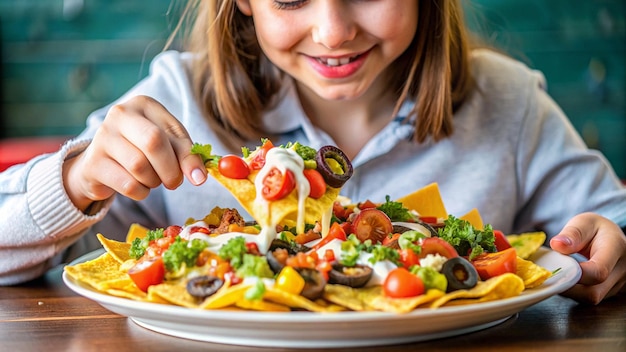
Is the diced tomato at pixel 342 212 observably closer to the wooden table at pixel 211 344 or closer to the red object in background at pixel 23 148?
the wooden table at pixel 211 344

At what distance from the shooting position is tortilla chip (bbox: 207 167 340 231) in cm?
149

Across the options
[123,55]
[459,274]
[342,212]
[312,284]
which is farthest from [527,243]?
[123,55]

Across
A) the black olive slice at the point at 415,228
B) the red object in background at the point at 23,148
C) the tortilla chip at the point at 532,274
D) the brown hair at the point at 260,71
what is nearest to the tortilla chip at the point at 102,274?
the black olive slice at the point at 415,228

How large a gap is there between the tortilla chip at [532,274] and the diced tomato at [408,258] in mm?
205

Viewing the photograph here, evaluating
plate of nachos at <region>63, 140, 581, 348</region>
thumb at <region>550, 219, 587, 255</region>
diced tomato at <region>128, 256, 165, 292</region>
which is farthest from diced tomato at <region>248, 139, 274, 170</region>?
thumb at <region>550, 219, 587, 255</region>

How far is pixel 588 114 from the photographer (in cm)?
590

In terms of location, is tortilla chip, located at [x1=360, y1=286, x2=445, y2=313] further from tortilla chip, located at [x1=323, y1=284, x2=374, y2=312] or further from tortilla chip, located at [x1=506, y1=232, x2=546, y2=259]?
tortilla chip, located at [x1=506, y1=232, x2=546, y2=259]

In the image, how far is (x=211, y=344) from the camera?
134 centimetres

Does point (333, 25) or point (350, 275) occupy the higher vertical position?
point (333, 25)

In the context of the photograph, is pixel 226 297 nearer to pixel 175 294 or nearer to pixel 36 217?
pixel 175 294

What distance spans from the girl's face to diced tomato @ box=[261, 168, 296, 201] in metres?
0.57

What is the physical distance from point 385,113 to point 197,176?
3.83ft

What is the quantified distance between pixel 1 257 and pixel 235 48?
0.89 m

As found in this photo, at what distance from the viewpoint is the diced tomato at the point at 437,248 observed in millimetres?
1481
